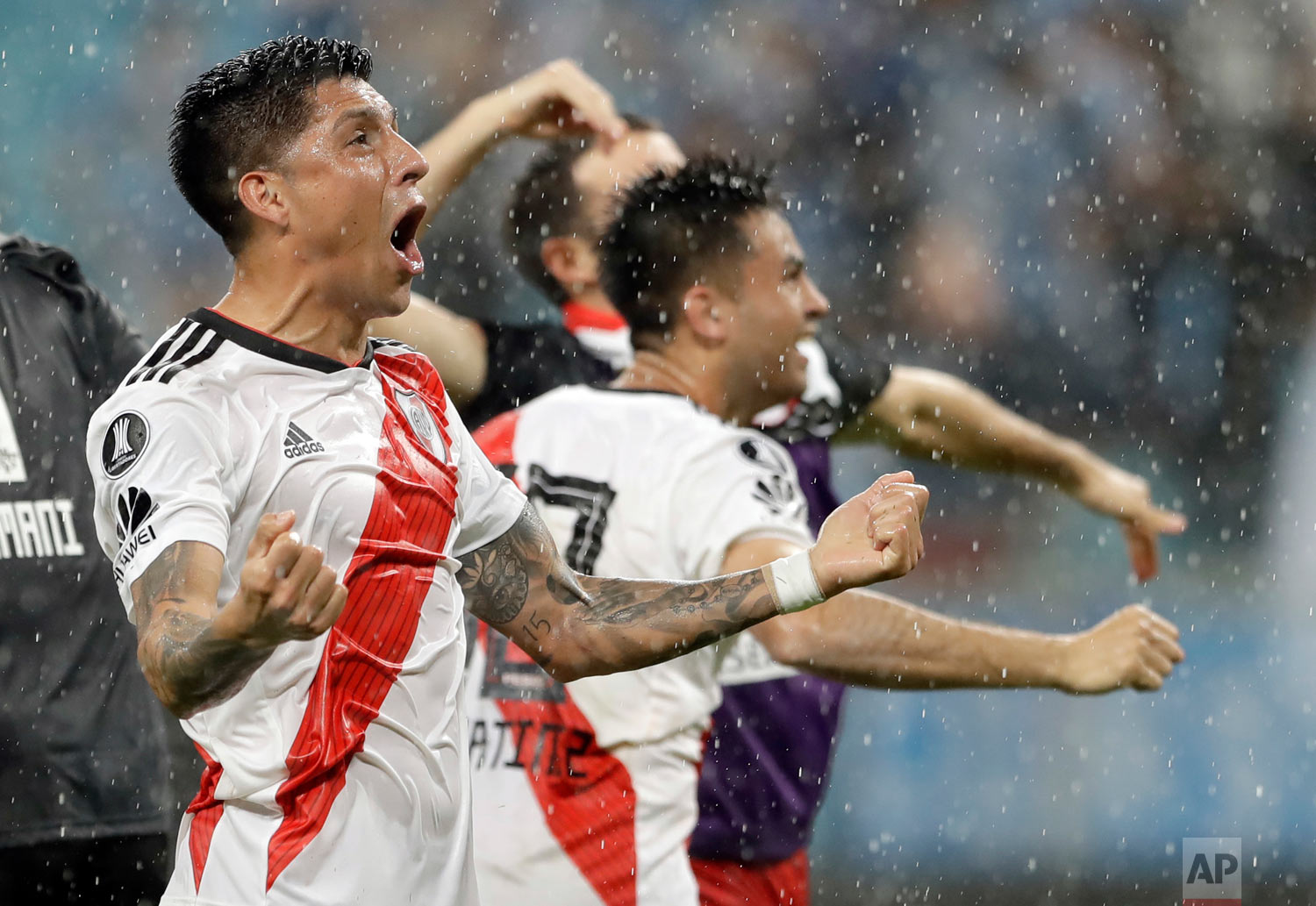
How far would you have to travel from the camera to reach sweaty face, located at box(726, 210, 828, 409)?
394cm

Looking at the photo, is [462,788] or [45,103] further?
[45,103]

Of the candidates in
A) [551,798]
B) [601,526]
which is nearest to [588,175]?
[601,526]

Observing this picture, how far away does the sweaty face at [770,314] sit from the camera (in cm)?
394

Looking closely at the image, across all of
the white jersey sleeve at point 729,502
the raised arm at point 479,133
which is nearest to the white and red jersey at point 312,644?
the white jersey sleeve at point 729,502

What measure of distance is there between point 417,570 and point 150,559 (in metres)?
0.41

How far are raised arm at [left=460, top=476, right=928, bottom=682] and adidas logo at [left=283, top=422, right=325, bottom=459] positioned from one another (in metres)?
0.38

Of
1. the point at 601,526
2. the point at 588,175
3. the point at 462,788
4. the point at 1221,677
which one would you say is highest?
the point at 588,175

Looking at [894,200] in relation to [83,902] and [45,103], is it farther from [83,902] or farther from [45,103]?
[83,902]

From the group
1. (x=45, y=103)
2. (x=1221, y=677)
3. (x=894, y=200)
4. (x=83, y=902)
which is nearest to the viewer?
(x=83, y=902)

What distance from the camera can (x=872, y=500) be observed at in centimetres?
215

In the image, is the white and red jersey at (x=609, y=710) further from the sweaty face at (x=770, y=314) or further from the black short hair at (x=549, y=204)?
the black short hair at (x=549, y=204)

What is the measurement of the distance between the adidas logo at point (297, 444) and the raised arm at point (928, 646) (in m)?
1.36

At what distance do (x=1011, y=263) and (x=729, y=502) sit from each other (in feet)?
17.7

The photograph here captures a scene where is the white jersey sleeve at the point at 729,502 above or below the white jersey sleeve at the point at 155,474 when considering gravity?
below
